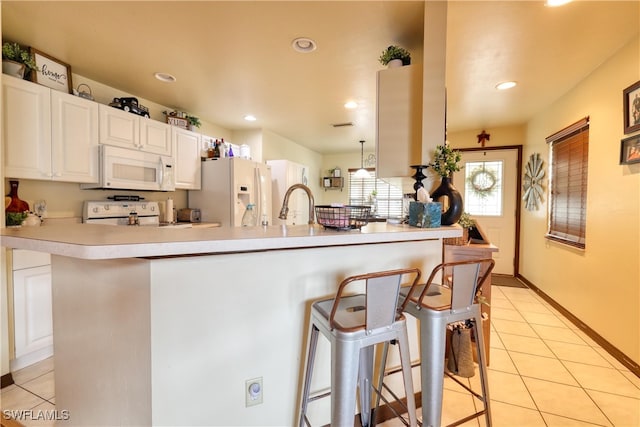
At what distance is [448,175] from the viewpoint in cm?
168

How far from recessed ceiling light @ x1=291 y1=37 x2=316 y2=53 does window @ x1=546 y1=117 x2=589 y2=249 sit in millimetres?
2732

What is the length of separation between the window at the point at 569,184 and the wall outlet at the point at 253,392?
3.25 m

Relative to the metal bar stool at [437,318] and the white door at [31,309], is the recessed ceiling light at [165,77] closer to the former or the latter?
the white door at [31,309]

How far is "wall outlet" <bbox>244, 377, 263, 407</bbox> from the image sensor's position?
1233 mm

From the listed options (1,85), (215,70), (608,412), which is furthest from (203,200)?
(608,412)

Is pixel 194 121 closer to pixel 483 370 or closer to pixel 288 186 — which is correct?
pixel 288 186

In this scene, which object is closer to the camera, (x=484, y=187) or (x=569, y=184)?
(x=569, y=184)

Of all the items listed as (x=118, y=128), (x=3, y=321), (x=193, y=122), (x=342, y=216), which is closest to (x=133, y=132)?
(x=118, y=128)

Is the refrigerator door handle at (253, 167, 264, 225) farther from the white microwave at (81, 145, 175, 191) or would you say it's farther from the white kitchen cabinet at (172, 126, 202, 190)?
the white microwave at (81, 145, 175, 191)

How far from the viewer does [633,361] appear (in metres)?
2.05

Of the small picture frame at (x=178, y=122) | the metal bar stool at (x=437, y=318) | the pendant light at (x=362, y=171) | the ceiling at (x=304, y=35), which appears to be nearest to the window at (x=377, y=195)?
the pendant light at (x=362, y=171)

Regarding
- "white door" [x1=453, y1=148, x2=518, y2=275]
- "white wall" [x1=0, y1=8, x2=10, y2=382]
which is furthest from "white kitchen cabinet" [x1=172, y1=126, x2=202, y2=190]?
"white door" [x1=453, y1=148, x2=518, y2=275]

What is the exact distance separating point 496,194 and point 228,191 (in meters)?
4.26

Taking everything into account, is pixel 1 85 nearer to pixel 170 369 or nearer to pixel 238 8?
pixel 238 8
